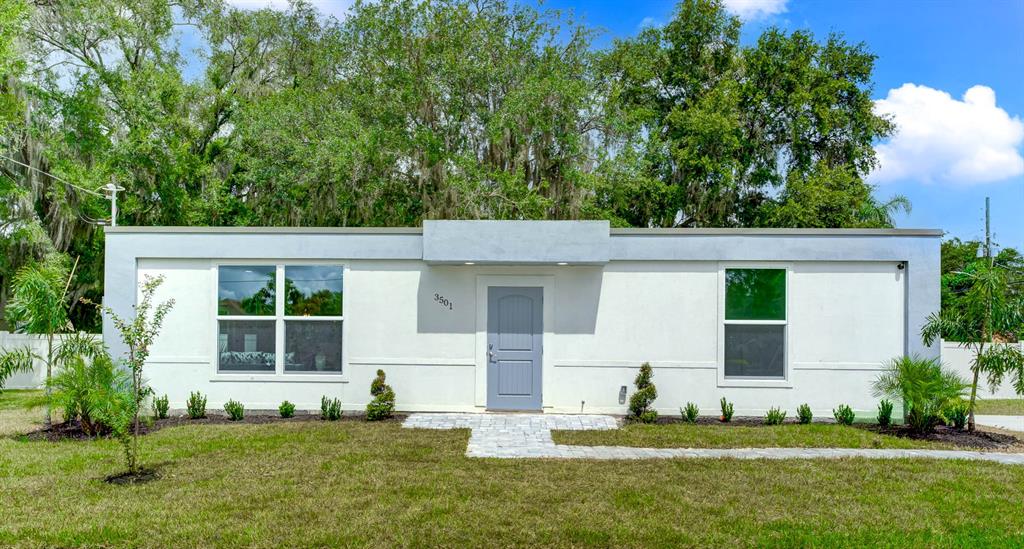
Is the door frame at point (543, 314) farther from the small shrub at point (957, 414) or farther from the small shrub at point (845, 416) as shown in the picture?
the small shrub at point (957, 414)

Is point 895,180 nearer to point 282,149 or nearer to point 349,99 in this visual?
point 349,99

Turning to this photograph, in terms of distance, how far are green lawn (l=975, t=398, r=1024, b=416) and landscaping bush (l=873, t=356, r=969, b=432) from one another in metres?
3.55

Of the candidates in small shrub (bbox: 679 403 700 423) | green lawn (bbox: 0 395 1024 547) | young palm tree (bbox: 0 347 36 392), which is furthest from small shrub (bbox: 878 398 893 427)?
young palm tree (bbox: 0 347 36 392)

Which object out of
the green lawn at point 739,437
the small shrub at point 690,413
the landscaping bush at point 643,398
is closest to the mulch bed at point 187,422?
the green lawn at point 739,437

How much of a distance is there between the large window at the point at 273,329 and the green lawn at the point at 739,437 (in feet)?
12.6

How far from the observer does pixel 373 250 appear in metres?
10.6

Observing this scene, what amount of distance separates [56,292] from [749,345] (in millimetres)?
9915

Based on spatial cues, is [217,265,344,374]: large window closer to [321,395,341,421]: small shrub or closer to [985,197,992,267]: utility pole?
[321,395,341,421]: small shrub

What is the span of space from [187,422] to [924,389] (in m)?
9.85

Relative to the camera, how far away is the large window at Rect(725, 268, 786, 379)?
34.1 feet

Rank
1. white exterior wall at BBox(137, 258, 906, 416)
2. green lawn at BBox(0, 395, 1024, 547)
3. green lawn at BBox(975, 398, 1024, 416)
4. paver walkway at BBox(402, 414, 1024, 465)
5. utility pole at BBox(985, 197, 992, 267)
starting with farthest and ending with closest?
utility pole at BBox(985, 197, 992, 267)
green lawn at BBox(975, 398, 1024, 416)
white exterior wall at BBox(137, 258, 906, 416)
paver walkway at BBox(402, 414, 1024, 465)
green lawn at BBox(0, 395, 1024, 547)

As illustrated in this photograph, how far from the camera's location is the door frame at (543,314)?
10523 millimetres

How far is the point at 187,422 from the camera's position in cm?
993

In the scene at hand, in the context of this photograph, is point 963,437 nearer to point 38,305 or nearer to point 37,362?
point 38,305
